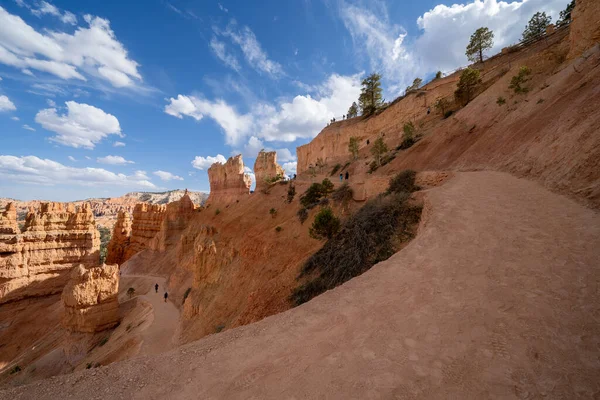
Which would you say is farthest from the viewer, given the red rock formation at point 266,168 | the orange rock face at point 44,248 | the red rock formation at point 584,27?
the red rock formation at point 266,168

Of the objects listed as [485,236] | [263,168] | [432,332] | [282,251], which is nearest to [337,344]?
[432,332]

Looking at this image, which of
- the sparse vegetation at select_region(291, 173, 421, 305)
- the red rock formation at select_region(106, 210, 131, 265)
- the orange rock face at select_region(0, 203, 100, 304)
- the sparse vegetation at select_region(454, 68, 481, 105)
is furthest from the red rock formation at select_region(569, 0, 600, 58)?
the red rock formation at select_region(106, 210, 131, 265)

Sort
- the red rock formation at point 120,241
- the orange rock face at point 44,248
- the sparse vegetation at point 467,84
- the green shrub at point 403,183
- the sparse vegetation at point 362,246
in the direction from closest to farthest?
→ the sparse vegetation at point 362,246, the green shrub at point 403,183, the orange rock face at point 44,248, the sparse vegetation at point 467,84, the red rock formation at point 120,241

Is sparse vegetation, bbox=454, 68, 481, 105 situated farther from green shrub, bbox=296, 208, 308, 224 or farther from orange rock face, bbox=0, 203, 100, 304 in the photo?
orange rock face, bbox=0, 203, 100, 304

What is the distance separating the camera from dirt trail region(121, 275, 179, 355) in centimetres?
1591

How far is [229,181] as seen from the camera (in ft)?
155

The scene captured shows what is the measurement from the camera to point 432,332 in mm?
3490

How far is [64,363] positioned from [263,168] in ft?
112

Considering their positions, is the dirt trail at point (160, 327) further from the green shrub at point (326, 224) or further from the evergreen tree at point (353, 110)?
the evergreen tree at point (353, 110)

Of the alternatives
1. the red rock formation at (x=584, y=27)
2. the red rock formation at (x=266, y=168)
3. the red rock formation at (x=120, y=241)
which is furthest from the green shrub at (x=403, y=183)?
the red rock formation at (x=120, y=241)

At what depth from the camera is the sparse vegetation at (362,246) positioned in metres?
8.27

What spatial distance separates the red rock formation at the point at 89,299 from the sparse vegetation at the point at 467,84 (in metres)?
40.0

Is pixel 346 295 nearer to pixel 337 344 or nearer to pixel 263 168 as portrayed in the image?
pixel 337 344

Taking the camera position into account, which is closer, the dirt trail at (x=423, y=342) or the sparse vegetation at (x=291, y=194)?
the dirt trail at (x=423, y=342)
